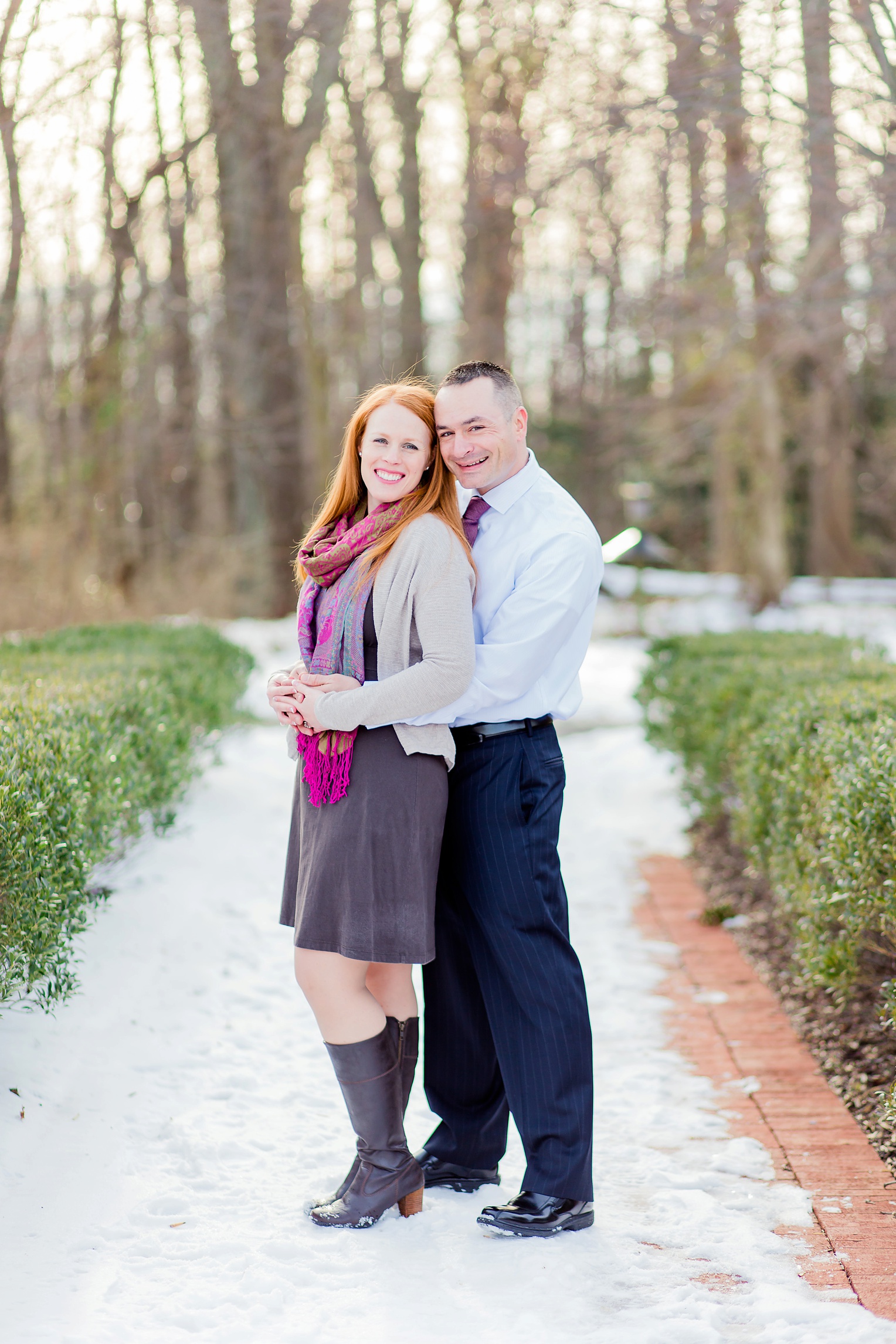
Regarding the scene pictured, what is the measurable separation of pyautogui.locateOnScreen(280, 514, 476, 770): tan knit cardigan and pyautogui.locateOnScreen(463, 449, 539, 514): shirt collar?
21 cm

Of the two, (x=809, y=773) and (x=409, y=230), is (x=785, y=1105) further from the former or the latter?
(x=409, y=230)

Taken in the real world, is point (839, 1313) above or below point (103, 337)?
below

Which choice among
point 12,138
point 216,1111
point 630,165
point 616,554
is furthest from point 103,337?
point 216,1111

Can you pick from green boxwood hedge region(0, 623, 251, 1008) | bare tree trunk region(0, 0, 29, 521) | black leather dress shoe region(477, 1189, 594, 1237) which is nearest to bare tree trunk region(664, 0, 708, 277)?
green boxwood hedge region(0, 623, 251, 1008)

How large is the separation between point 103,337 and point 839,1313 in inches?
473

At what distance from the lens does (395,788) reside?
264 cm

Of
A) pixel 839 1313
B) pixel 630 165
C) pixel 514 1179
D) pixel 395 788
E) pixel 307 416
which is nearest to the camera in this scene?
pixel 839 1313

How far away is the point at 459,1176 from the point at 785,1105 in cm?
107

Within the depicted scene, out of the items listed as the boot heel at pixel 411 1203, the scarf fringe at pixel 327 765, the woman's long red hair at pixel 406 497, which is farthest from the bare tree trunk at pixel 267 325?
the boot heel at pixel 411 1203

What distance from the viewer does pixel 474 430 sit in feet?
9.05

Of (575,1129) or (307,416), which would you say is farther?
(307,416)

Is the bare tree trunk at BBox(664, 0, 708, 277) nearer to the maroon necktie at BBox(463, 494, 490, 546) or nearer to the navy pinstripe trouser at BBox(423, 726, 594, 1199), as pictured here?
the maroon necktie at BBox(463, 494, 490, 546)

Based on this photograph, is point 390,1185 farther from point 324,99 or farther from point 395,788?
point 324,99

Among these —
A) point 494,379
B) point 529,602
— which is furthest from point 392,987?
point 494,379
